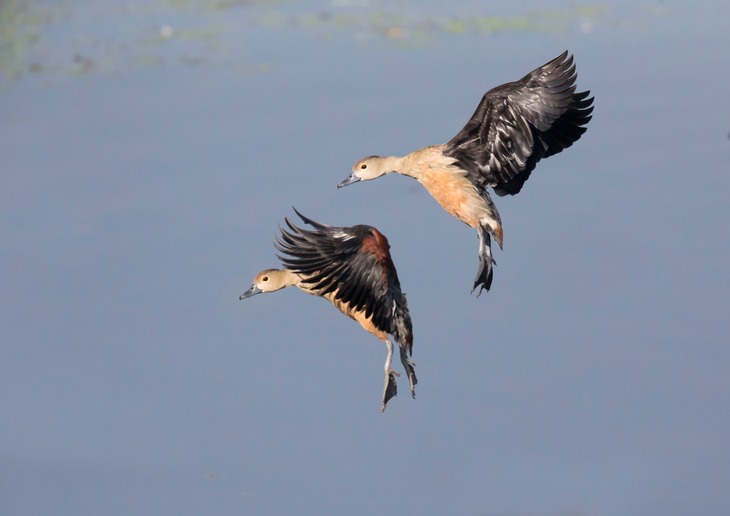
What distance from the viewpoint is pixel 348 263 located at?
941cm

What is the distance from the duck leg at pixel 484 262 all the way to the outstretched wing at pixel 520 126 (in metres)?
0.43

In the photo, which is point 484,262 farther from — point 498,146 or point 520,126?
point 520,126

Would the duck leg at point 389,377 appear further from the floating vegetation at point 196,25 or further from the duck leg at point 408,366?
the floating vegetation at point 196,25

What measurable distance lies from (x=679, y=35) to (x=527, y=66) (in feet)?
8.86

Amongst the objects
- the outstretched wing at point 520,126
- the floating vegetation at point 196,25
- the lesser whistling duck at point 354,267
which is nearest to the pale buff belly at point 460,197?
the outstretched wing at point 520,126

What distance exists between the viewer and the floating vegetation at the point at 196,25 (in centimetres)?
1769

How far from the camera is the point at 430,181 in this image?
10.3 meters

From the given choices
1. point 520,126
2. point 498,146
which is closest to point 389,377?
point 498,146

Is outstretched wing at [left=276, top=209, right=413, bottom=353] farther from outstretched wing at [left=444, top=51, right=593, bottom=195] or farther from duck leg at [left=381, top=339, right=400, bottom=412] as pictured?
outstretched wing at [left=444, top=51, right=593, bottom=195]

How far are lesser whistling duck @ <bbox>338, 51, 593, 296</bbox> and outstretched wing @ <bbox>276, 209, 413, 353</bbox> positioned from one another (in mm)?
709

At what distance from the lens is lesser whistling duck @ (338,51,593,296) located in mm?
10086

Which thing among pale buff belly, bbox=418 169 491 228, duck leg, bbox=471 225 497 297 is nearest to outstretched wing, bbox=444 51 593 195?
pale buff belly, bbox=418 169 491 228

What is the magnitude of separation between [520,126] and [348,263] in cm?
172

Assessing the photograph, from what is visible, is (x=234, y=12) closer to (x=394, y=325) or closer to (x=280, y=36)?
(x=280, y=36)
